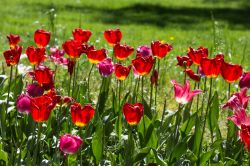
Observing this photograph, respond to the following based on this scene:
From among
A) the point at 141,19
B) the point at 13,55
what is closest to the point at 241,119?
the point at 13,55

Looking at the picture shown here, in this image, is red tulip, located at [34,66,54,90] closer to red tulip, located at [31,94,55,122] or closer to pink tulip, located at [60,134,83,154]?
red tulip, located at [31,94,55,122]

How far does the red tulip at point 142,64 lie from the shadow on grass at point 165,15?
9.83 metres

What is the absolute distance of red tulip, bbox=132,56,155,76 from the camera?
137 inches

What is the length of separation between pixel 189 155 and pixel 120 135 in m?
0.61

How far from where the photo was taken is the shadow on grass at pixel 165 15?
13.8 m

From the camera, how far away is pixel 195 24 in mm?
13844

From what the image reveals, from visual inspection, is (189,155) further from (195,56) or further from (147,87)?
(147,87)

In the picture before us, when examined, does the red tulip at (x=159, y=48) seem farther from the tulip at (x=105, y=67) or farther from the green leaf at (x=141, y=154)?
the green leaf at (x=141, y=154)

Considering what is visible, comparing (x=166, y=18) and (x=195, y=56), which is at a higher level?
(x=195, y=56)

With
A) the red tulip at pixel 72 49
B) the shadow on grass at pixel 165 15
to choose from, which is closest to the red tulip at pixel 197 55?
the red tulip at pixel 72 49

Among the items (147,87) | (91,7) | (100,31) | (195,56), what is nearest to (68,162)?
(195,56)

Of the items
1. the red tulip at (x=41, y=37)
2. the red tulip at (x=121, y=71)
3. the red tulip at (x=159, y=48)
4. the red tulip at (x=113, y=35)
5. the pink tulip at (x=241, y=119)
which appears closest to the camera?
the pink tulip at (x=241, y=119)

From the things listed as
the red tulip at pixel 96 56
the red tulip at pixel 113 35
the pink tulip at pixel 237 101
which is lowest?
the pink tulip at pixel 237 101

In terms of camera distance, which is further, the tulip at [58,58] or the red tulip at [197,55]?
the tulip at [58,58]
